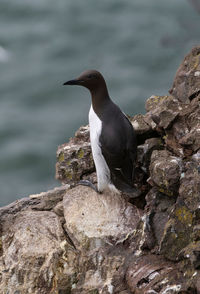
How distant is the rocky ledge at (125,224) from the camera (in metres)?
5.07

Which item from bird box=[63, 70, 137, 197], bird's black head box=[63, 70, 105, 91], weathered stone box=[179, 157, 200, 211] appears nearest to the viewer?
weathered stone box=[179, 157, 200, 211]

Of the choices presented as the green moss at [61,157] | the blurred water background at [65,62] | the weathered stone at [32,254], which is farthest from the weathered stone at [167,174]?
the blurred water background at [65,62]

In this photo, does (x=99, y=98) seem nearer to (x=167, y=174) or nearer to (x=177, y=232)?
(x=167, y=174)

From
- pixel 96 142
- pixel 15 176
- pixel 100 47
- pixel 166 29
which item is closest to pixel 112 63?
pixel 100 47

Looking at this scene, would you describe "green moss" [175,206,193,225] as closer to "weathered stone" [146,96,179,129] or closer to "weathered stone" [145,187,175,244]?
"weathered stone" [145,187,175,244]

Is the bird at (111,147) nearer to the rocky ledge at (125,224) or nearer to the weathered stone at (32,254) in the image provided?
the rocky ledge at (125,224)

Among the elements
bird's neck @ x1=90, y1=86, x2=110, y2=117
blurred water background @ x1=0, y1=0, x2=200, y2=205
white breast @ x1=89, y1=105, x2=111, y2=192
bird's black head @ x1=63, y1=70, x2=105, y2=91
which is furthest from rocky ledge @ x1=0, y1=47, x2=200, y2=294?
blurred water background @ x1=0, y1=0, x2=200, y2=205

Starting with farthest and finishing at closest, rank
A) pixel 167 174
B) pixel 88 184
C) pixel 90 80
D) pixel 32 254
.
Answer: pixel 90 80 < pixel 88 184 < pixel 32 254 < pixel 167 174

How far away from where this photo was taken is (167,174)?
17.4 feet

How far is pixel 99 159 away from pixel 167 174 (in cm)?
105

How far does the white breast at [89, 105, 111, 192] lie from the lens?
20.2 feet

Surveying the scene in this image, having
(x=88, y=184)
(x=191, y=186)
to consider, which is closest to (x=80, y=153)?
(x=88, y=184)

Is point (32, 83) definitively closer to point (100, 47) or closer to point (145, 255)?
point (100, 47)

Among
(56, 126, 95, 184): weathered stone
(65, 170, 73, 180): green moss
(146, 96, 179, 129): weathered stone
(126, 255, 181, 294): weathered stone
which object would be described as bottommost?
(126, 255, 181, 294): weathered stone
